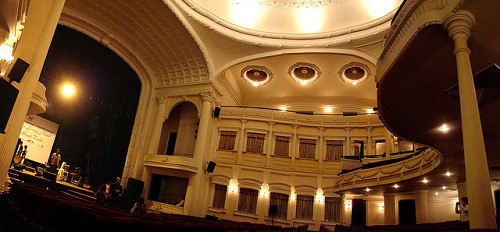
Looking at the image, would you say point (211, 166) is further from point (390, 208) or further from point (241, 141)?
point (390, 208)

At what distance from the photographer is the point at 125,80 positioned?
60.2 ft

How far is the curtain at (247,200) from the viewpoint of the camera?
56.4 feet

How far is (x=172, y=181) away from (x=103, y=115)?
528 cm

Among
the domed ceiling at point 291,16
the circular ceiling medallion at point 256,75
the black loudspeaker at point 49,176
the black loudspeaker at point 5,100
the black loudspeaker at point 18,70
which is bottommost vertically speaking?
the black loudspeaker at point 49,176

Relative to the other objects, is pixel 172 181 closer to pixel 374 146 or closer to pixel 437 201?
pixel 374 146

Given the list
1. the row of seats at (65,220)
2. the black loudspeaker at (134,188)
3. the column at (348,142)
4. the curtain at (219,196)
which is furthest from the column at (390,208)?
the row of seats at (65,220)

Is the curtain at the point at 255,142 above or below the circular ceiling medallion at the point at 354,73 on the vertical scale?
below

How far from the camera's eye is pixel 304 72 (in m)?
19.6

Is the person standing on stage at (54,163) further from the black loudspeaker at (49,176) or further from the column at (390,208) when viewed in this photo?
the column at (390,208)

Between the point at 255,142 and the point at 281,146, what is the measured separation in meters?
1.58

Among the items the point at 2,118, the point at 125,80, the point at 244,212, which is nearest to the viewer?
the point at 2,118

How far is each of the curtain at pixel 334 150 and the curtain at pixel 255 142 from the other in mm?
3866

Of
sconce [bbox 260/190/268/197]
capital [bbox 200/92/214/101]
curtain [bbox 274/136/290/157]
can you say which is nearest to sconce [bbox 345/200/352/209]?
curtain [bbox 274/136/290/157]

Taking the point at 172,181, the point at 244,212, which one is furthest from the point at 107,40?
the point at 244,212
